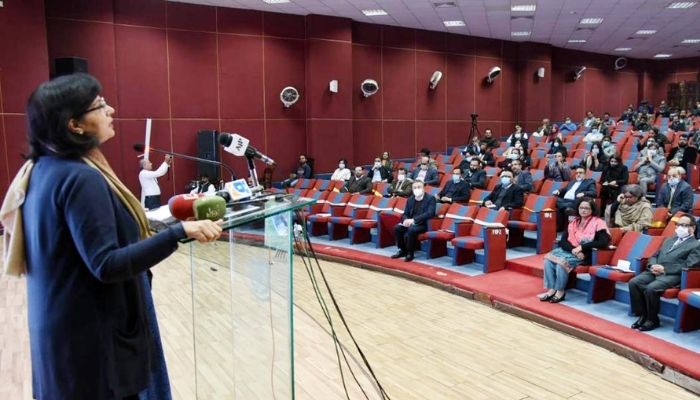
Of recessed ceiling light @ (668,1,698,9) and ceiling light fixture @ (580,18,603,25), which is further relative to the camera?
ceiling light fixture @ (580,18,603,25)

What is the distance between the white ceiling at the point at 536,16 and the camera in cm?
955

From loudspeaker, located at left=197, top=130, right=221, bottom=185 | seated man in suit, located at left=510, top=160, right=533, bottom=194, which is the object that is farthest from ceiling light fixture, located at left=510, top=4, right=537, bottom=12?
loudspeaker, located at left=197, top=130, right=221, bottom=185

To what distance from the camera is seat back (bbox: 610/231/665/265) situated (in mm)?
4242

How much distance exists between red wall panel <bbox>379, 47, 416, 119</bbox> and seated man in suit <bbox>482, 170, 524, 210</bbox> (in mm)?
5270

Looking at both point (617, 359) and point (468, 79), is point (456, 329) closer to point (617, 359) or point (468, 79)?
point (617, 359)

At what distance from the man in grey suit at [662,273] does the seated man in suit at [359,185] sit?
15.5ft

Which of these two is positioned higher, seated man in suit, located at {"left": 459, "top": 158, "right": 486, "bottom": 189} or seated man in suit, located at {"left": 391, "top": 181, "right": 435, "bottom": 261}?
seated man in suit, located at {"left": 459, "top": 158, "right": 486, "bottom": 189}

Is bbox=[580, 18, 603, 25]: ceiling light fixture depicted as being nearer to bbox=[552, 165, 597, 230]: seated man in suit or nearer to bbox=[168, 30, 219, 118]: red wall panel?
bbox=[552, 165, 597, 230]: seated man in suit

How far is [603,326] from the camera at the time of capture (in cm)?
388

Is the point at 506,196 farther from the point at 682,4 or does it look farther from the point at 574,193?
the point at 682,4

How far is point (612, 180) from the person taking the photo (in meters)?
6.79

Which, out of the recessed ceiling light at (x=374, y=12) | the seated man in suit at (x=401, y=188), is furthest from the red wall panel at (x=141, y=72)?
the seated man in suit at (x=401, y=188)

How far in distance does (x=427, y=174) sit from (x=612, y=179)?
2.73 m

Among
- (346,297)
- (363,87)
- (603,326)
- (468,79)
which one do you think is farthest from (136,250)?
(468,79)
